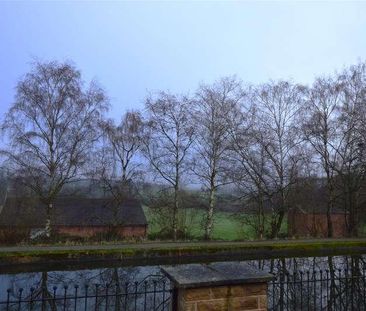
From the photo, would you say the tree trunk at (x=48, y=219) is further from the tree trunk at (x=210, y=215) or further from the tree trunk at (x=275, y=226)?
the tree trunk at (x=275, y=226)

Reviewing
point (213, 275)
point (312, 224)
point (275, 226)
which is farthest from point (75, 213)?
point (213, 275)

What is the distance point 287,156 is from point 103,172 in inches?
516

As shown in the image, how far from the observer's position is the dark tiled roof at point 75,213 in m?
27.1

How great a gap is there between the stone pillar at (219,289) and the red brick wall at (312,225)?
91.6 ft

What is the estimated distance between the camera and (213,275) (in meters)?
4.27

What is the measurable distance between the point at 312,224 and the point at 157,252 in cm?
1725

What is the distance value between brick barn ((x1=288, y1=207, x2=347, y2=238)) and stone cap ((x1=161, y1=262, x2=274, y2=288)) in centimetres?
2764

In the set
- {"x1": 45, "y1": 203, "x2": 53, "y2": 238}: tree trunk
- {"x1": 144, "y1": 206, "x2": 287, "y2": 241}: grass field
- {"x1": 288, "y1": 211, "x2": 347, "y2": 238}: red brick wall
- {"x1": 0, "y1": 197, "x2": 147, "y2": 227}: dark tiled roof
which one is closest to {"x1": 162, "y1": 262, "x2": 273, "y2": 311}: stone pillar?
{"x1": 45, "y1": 203, "x2": 53, "y2": 238}: tree trunk

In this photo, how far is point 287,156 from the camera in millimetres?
29875

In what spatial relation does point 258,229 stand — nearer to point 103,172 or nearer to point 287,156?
point 287,156

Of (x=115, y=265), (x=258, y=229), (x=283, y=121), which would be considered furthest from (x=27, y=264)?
(x=283, y=121)

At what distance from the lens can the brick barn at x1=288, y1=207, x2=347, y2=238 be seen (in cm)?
3166

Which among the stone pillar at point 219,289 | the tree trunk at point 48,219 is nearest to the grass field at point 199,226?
the tree trunk at point 48,219

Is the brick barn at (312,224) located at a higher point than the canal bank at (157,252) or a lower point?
higher
